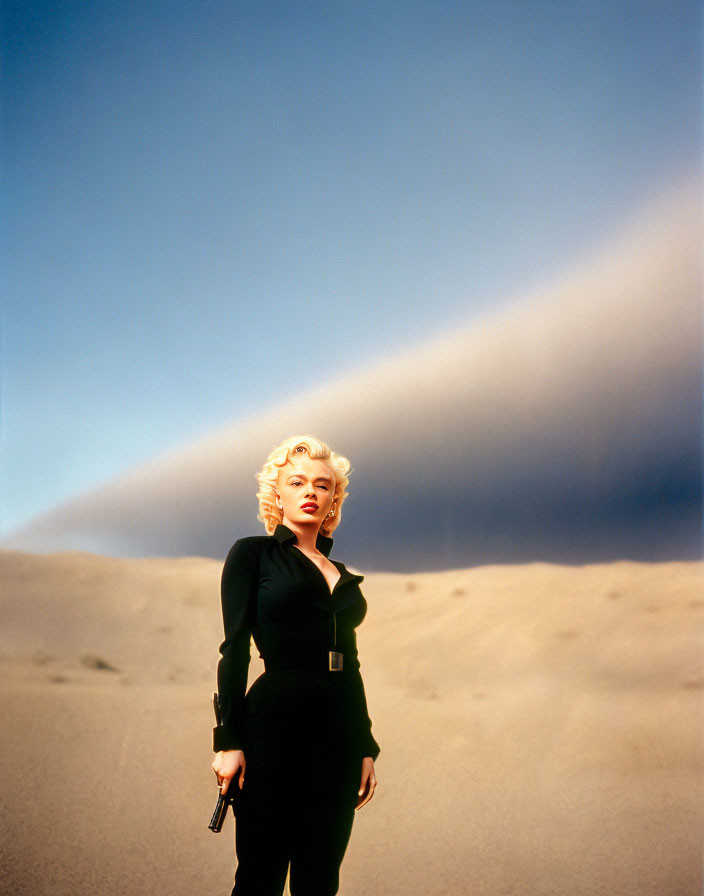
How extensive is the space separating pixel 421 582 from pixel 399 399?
686 millimetres

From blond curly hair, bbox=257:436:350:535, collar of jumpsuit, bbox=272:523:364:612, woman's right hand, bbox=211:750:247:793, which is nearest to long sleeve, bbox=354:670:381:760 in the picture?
collar of jumpsuit, bbox=272:523:364:612

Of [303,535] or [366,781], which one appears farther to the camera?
[303,535]

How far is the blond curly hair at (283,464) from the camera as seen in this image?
79.2 inches

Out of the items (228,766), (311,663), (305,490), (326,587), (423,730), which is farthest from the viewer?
(423,730)

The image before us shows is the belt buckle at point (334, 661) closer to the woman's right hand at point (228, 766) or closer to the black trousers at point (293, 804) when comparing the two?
the black trousers at point (293, 804)

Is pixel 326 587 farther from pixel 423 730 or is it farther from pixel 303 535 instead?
pixel 423 730

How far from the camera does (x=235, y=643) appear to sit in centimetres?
172

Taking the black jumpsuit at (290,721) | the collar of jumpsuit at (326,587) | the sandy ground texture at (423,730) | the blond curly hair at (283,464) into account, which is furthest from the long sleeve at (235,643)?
the sandy ground texture at (423,730)

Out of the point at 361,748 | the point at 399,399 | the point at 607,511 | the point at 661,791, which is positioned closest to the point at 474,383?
the point at 399,399

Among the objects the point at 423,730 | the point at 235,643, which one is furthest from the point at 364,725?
the point at 423,730

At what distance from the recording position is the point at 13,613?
9.59 feet

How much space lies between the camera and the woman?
1644 mm

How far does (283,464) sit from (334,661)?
49 centimetres

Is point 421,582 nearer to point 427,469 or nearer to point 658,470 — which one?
point 427,469
